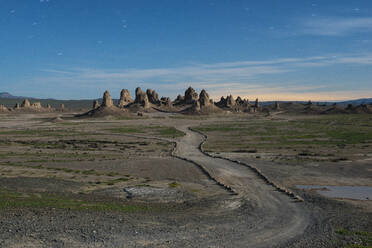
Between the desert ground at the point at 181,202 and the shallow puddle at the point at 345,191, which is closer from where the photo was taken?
the desert ground at the point at 181,202

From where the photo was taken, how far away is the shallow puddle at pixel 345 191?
30.9 m

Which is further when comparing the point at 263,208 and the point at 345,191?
the point at 345,191

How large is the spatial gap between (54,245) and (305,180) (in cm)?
2887

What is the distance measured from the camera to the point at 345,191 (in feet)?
108

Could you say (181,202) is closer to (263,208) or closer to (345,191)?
(263,208)

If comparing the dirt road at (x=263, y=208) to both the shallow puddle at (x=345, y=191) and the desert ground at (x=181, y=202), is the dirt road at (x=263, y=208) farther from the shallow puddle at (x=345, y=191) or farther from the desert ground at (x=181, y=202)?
the shallow puddle at (x=345, y=191)

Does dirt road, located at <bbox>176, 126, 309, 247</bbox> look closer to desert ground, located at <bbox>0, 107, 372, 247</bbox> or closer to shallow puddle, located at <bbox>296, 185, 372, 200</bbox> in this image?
desert ground, located at <bbox>0, 107, 372, 247</bbox>

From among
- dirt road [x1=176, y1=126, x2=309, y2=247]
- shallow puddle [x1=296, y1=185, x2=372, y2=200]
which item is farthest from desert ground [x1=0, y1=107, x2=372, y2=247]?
shallow puddle [x1=296, y1=185, x2=372, y2=200]

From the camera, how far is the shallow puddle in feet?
102

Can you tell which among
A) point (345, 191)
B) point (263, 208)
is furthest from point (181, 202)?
point (345, 191)

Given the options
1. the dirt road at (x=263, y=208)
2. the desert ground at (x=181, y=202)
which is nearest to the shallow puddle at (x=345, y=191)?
the desert ground at (x=181, y=202)

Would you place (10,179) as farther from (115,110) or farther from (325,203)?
(115,110)

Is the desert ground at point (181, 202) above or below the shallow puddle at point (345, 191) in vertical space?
above

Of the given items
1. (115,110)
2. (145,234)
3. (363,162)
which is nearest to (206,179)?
(145,234)
